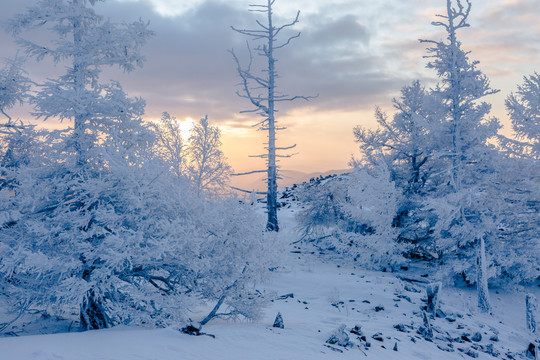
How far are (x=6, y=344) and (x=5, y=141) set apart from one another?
5543 millimetres

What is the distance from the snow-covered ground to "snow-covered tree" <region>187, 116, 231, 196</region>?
9.24 m

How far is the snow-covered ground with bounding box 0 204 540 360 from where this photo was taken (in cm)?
586

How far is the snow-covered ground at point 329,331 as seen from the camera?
19.2 feet

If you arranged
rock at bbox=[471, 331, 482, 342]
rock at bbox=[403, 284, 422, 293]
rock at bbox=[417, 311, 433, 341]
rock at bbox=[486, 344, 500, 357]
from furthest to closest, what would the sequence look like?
rock at bbox=[403, 284, 422, 293]
rock at bbox=[471, 331, 482, 342]
rock at bbox=[417, 311, 433, 341]
rock at bbox=[486, 344, 500, 357]

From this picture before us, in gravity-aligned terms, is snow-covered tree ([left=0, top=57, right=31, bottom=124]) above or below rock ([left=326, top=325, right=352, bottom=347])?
above

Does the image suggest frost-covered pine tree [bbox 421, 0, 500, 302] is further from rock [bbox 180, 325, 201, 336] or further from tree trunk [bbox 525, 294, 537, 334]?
rock [bbox 180, 325, 201, 336]

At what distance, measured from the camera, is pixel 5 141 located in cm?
950

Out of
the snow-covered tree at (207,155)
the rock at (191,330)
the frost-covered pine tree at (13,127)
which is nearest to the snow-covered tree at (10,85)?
the frost-covered pine tree at (13,127)

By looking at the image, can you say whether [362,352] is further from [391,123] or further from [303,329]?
[391,123]

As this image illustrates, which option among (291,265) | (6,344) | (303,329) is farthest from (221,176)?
(6,344)

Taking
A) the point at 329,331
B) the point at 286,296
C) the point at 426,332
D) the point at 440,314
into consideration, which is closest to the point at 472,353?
the point at 426,332

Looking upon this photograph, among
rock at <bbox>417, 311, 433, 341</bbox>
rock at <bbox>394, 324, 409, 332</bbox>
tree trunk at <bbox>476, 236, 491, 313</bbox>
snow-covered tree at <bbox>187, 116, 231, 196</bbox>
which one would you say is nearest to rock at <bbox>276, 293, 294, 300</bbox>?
rock at <bbox>394, 324, 409, 332</bbox>

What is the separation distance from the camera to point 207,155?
81.4ft

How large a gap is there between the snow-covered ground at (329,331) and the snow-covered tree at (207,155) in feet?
30.3
